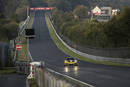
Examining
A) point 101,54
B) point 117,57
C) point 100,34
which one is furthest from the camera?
point 100,34

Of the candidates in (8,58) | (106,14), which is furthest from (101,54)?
(106,14)

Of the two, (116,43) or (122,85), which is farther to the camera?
(116,43)

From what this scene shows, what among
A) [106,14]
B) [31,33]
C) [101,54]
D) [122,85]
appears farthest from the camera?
[106,14]

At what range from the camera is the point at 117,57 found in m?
45.2

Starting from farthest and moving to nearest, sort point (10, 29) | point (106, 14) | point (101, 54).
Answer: point (106, 14), point (10, 29), point (101, 54)

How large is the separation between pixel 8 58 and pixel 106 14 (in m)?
127

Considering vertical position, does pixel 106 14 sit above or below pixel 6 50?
above

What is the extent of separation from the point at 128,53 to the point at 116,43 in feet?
68.2

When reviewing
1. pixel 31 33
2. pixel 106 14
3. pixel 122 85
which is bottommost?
pixel 122 85

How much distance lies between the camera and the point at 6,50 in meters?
43.0

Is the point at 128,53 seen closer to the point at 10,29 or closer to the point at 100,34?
the point at 100,34

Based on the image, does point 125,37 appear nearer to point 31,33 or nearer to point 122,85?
point 31,33

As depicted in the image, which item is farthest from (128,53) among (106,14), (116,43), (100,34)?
(106,14)

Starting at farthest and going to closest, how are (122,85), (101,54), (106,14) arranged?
(106,14), (101,54), (122,85)
